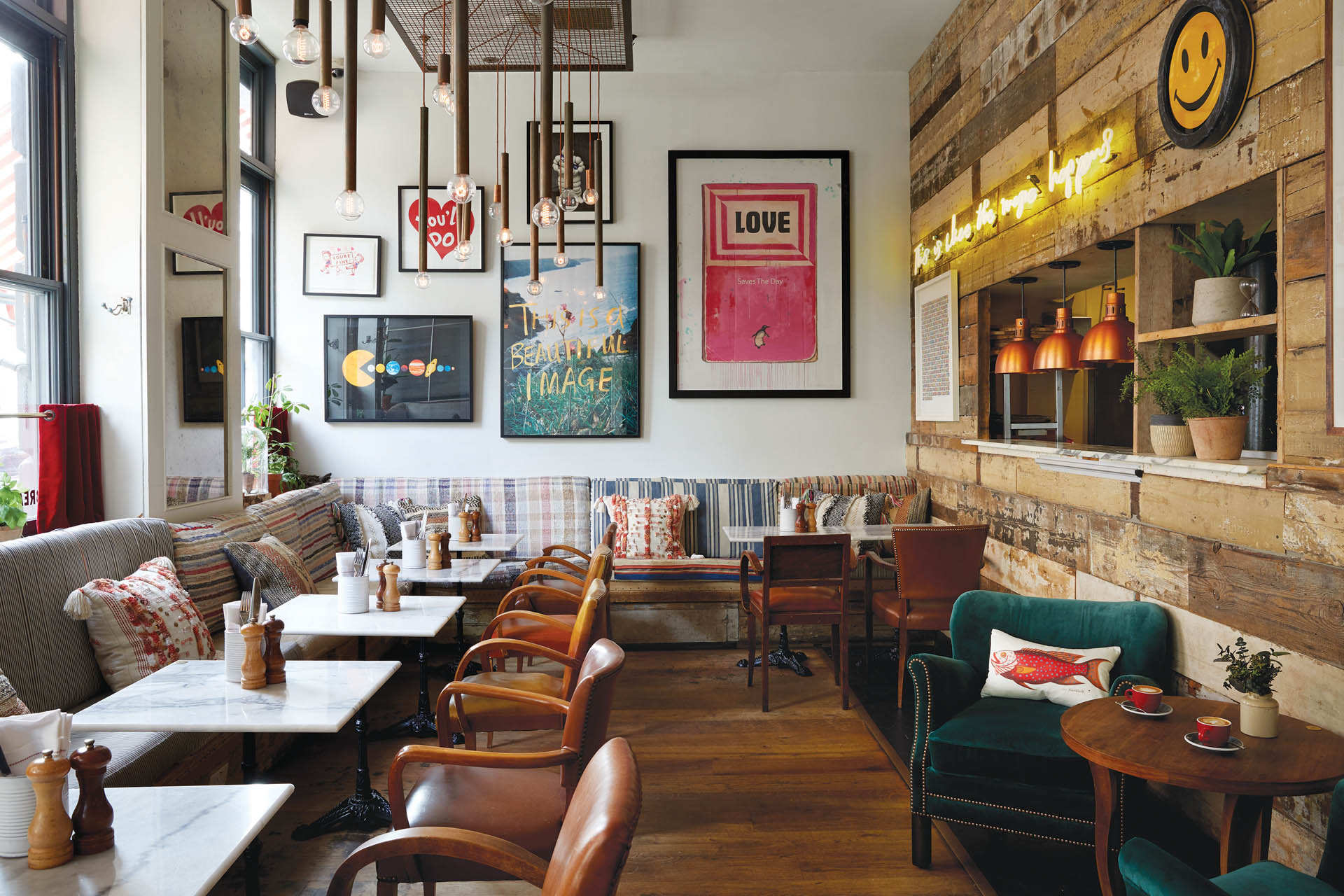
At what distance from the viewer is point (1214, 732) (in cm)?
204

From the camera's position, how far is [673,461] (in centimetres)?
609

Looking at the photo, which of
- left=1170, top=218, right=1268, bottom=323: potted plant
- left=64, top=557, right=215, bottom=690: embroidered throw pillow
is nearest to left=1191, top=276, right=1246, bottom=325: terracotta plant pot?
left=1170, top=218, right=1268, bottom=323: potted plant

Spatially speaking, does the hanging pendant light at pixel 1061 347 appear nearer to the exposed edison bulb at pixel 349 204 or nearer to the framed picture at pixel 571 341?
the framed picture at pixel 571 341

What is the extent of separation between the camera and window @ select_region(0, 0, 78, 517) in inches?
137

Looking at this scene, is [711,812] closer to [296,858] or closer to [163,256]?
[296,858]

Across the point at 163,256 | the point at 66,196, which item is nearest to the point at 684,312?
the point at 163,256

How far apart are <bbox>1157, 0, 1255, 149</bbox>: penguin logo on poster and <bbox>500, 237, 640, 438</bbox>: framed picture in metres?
3.65

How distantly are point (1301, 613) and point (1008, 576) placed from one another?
2.10 meters

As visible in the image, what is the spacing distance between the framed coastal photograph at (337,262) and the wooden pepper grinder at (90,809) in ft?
16.5

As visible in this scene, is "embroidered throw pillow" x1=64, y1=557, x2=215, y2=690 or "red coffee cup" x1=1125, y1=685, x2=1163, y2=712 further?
"embroidered throw pillow" x1=64, y1=557, x2=215, y2=690

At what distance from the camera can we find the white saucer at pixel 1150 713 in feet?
7.50

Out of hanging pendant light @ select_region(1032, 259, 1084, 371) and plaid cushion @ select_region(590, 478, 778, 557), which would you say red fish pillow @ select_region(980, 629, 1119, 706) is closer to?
hanging pendant light @ select_region(1032, 259, 1084, 371)

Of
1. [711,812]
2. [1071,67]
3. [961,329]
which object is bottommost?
[711,812]

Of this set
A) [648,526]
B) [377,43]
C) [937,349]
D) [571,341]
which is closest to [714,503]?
[648,526]
